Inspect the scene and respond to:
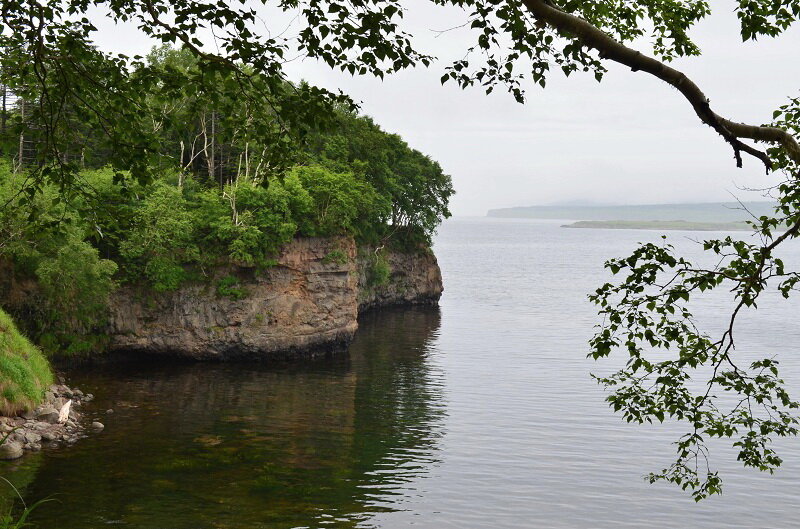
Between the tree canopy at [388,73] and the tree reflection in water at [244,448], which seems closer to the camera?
the tree canopy at [388,73]

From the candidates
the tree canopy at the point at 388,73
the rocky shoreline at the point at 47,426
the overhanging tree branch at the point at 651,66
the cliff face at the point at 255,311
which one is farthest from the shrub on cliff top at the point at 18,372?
the overhanging tree branch at the point at 651,66

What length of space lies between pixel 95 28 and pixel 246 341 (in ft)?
137

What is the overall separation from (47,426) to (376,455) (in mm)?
14182

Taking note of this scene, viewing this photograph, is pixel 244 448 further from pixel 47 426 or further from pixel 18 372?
pixel 18 372

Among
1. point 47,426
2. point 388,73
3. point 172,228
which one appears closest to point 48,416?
point 47,426

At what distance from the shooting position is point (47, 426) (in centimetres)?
3228

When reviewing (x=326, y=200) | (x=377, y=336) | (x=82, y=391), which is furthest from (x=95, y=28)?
(x=377, y=336)

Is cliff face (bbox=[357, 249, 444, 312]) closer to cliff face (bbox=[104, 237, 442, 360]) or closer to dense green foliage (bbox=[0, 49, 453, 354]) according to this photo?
dense green foliage (bbox=[0, 49, 453, 354])

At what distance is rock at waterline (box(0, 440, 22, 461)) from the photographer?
28.6m

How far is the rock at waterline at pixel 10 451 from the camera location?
93.8 ft

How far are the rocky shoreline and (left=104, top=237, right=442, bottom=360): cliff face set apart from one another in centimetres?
1207

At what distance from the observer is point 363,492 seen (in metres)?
28.0

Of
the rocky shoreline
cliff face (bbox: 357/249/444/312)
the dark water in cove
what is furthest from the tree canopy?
cliff face (bbox: 357/249/444/312)

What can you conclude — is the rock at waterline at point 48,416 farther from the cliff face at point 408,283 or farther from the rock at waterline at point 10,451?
the cliff face at point 408,283
